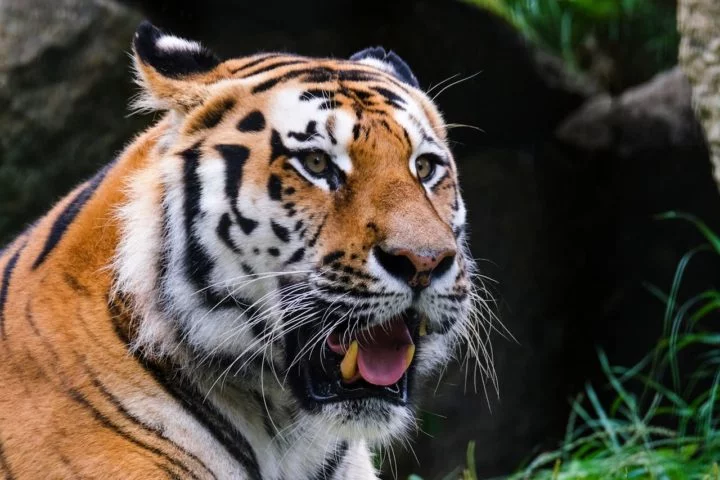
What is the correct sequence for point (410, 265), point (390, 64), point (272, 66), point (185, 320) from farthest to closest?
point (390, 64)
point (272, 66)
point (185, 320)
point (410, 265)

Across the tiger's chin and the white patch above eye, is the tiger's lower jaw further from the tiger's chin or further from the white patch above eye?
the white patch above eye

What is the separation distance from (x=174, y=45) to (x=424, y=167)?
68cm

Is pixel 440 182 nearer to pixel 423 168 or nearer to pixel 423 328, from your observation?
pixel 423 168

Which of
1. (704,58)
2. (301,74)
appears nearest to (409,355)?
(301,74)

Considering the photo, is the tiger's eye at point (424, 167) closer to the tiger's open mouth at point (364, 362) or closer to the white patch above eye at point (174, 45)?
the tiger's open mouth at point (364, 362)

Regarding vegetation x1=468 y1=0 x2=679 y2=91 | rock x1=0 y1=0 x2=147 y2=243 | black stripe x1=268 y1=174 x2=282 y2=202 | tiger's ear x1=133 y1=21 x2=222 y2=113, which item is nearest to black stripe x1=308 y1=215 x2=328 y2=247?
black stripe x1=268 y1=174 x2=282 y2=202

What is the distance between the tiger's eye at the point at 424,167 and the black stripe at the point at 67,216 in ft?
2.77

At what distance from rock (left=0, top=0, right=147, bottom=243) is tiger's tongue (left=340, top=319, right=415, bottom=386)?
258 centimetres

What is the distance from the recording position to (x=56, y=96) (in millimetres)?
4355

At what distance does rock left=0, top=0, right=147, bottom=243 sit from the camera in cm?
426

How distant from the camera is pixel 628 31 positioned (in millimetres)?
5723

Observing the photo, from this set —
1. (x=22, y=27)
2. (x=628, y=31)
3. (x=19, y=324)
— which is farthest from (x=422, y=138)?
(x=628, y=31)

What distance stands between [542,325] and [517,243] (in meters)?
0.46

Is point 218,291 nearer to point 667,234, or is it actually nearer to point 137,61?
point 137,61
